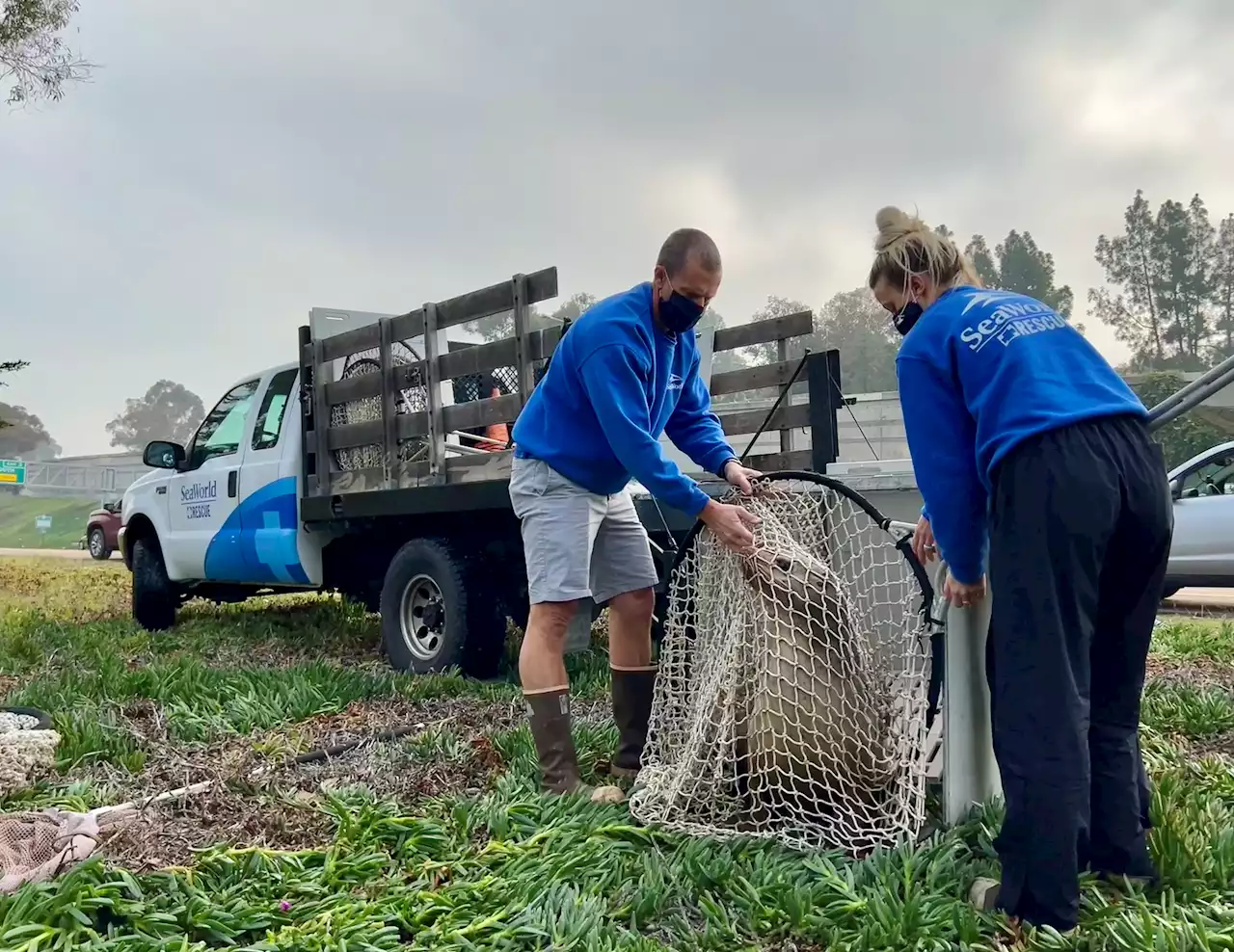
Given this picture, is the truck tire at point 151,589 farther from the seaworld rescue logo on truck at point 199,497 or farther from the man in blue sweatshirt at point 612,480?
the man in blue sweatshirt at point 612,480

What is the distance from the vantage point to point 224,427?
7.25 meters

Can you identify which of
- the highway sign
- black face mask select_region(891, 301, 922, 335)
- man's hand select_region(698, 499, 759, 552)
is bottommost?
man's hand select_region(698, 499, 759, 552)

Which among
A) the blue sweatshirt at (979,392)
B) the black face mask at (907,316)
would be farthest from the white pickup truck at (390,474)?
the blue sweatshirt at (979,392)

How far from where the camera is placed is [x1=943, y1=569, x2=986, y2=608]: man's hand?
8.15 feet

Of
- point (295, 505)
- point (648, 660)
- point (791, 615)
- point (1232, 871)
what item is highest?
point (295, 505)

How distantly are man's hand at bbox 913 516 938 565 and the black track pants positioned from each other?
51cm

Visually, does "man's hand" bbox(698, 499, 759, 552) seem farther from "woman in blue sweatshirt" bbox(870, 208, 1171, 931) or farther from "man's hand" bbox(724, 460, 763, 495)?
"woman in blue sweatshirt" bbox(870, 208, 1171, 931)

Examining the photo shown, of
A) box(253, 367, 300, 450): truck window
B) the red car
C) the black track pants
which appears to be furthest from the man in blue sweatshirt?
the red car

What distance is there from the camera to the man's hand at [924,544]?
284 centimetres

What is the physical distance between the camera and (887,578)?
333cm

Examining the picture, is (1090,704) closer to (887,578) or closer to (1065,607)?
(1065,607)

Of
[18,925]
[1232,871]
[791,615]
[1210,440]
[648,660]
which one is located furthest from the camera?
[1210,440]

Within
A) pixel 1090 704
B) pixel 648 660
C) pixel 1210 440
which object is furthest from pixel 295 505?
pixel 1210 440

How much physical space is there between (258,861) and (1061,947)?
2054 millimetres
